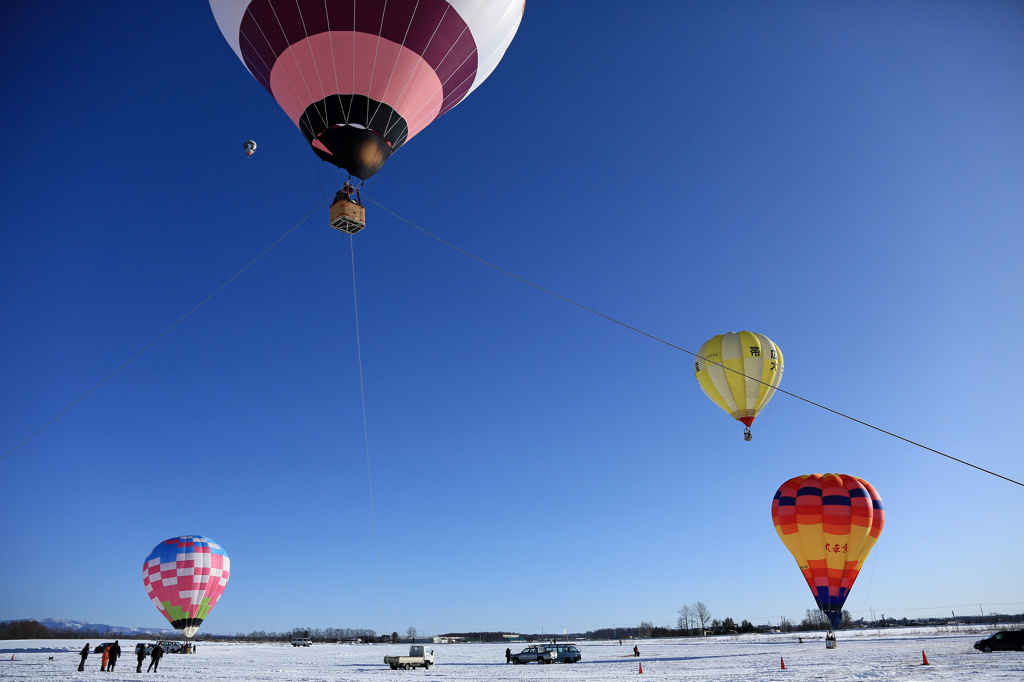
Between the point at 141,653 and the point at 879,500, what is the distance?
1155 inches

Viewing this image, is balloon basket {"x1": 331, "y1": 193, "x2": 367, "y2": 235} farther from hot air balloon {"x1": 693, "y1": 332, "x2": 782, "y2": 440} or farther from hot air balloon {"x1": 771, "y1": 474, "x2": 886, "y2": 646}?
hot air balloon {"x1": 771, "y1": 474, "x2": 886, "y2": 646}

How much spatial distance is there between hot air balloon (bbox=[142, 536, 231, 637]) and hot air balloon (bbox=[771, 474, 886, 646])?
101 ft

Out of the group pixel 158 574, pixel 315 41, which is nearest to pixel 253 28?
pixel 315 41

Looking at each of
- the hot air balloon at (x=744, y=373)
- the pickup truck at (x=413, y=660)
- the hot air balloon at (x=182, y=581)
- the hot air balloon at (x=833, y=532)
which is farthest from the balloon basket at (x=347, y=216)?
the hot air balloon at (x=182, y=581)

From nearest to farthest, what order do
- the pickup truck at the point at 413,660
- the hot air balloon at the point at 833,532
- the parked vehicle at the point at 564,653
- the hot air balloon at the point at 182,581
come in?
the hot air balloon at the point at 833,532, the pickup truck at the point at 413,660, the parked vehicle at the point at 564,653, the hot air balloon at the point at 182,581

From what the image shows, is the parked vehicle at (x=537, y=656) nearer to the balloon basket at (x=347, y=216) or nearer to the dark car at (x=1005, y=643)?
the dark car at (x=1005, y=643)

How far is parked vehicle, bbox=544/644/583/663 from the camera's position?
92.0ft

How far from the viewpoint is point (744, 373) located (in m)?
22.3

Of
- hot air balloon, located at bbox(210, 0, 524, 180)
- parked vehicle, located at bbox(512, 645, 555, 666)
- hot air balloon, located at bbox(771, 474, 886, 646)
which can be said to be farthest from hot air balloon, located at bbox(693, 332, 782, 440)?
parked vehicle, located at bbox(512, 645, 555, 666)

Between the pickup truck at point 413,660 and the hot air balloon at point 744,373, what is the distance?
55.7 ft

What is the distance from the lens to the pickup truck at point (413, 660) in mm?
24828

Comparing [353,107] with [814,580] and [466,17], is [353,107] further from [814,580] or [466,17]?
[814,580]

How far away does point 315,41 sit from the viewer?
11.4 m

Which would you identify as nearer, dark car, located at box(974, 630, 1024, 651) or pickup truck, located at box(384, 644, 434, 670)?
dark car, located at box(974, 630, 1024, 651)
